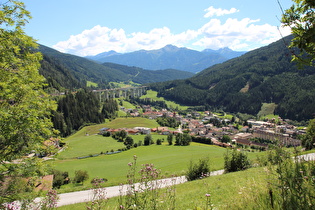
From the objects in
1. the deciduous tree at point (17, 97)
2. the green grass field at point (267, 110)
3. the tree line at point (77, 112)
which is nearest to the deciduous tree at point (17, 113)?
the deciduous tree at point (17, 97)

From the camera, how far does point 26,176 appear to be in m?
8.05

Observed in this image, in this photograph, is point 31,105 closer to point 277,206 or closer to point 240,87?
point 277,206

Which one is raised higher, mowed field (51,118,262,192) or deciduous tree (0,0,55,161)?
deciduous tree (0,0,55,161)

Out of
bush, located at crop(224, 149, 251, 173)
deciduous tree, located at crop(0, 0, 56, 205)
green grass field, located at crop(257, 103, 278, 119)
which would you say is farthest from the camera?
green grass field, located at crop(257, 103, 278, 119)

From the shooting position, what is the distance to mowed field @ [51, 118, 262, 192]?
29759 millimetres

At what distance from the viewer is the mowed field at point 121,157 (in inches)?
1172

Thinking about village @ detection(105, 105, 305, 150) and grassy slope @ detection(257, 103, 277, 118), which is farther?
grassy slope @ detection(257, 103, 277, 118)

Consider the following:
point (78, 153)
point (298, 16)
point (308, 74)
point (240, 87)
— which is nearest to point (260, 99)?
point (240, 87)

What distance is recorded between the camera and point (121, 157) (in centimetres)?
4966

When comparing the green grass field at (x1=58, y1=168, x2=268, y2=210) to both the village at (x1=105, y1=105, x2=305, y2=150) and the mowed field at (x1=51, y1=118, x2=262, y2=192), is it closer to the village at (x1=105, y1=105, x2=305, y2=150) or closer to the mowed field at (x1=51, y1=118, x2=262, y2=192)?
the village at (x1=105, y1=105, x2=305, y2=150)

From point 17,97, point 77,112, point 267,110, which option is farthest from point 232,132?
point 17,97

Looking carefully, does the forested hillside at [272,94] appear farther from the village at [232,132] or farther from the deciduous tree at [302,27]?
the deciduous tree at [302,27]

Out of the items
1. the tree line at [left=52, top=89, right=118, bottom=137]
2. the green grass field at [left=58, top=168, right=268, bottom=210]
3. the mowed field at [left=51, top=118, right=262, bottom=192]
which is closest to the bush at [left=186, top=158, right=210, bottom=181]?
the mowed field at [left=51, top=118, right=262, bottom=192]

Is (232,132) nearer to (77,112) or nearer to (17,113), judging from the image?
(77,112)
